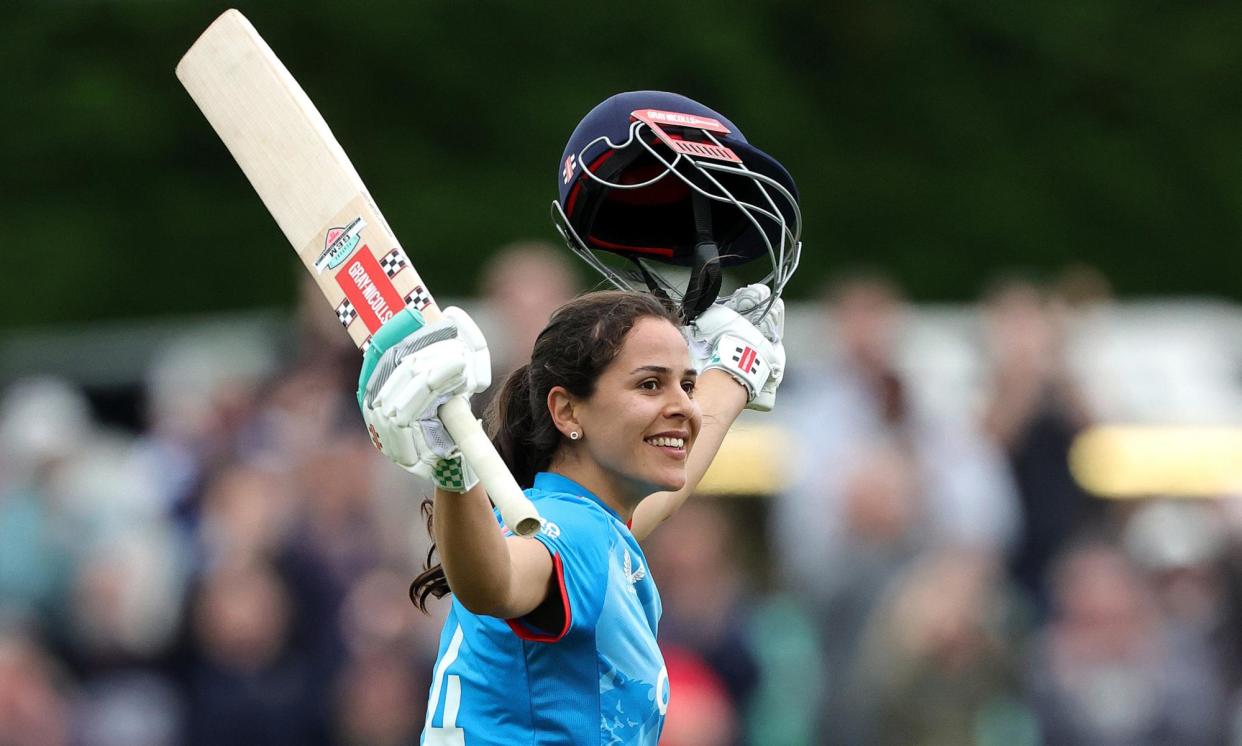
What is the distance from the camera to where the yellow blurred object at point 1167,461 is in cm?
984

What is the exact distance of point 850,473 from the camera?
8078 mm

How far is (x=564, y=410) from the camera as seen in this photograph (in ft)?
14.2

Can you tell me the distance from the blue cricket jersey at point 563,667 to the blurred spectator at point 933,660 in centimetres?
375

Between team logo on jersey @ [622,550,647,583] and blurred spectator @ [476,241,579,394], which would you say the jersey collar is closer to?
team logo on jersey @ [622,550,647,583]

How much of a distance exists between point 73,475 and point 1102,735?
4.20 m

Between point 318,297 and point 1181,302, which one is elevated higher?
point 1181,302

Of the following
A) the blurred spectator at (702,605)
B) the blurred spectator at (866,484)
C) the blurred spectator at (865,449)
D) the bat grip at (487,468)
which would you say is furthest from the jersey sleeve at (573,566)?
the blurred spectator at (865,449)

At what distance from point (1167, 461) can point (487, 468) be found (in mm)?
7702

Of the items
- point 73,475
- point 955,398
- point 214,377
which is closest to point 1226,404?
point 955,398

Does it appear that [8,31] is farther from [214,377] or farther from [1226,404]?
[1226,404]

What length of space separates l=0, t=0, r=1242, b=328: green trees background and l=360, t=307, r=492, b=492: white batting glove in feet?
30.7

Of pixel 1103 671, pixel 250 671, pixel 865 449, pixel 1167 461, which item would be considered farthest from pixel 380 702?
pixel 1167 461

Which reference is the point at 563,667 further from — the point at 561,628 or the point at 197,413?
the point at 197,413

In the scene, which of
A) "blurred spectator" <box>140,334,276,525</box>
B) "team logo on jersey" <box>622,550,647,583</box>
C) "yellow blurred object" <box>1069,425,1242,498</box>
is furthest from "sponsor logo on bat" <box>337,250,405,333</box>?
"yellow blurred object" <box>1069,425,1242,498</box>
